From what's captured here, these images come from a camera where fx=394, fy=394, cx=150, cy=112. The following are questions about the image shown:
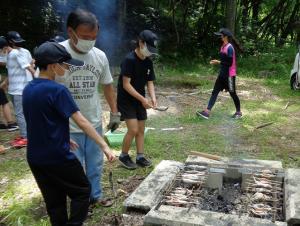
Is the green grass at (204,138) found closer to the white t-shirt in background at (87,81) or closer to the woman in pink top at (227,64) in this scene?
the woman in pink top at (227,64)

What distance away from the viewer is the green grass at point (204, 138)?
4.68 meters

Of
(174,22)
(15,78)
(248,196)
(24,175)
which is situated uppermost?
(174,22)

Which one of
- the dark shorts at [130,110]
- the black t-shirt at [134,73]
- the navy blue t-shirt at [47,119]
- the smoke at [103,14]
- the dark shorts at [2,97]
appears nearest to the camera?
the navy blue t-shirt at [47,119]

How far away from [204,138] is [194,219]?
364cm

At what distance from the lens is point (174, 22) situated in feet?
56.0

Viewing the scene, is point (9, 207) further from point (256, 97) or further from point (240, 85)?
point (240, 85)

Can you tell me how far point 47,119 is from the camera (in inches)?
126

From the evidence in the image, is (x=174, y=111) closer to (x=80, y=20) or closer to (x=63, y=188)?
(x=80, y=20)

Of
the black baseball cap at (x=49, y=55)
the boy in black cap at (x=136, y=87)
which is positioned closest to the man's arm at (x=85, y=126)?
the black baseball cap at (x=49, y=55)

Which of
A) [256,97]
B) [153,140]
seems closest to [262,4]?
[256,97]

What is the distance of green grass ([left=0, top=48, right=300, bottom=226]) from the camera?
15.4 ft

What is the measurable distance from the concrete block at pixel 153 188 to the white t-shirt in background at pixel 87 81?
34.1 inches

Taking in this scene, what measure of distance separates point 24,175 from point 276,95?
754cm

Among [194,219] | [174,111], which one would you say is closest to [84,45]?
[194,219]
